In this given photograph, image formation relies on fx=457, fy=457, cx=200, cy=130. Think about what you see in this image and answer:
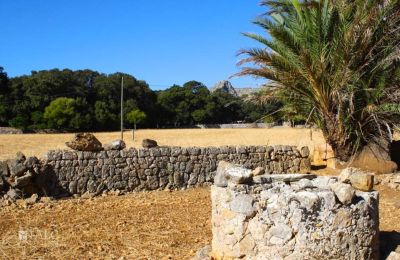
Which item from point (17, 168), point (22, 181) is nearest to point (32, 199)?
point (22, 181)

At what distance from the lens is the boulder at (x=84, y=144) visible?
1194cm

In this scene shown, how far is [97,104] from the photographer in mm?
51938

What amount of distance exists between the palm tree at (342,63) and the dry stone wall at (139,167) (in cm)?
246

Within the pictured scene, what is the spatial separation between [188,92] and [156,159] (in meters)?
58.0

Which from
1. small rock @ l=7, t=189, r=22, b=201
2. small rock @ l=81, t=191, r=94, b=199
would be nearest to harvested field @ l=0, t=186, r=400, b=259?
small rock @ l=81, t=191, r=94, b=199

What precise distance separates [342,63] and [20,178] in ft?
28.1

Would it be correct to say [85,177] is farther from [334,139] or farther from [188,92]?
[188,92]

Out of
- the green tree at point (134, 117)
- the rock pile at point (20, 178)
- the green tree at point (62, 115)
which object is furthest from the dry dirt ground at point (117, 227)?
the green tree at point (134, 117)

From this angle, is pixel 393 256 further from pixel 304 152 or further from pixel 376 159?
pixel 304 152

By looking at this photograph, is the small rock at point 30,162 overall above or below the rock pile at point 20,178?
above

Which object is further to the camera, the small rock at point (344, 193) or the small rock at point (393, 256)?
the small rock at point (393, 256)

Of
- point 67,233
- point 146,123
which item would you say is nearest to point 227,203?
point 67,233

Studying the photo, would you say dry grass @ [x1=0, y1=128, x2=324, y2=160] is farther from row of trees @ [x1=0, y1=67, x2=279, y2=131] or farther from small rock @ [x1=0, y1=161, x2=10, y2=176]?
small rock @ [x1=0, y1=161, x2=10, y2=176]

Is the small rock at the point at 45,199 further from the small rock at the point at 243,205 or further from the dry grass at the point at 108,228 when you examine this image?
the small rock at the point at 243,205
